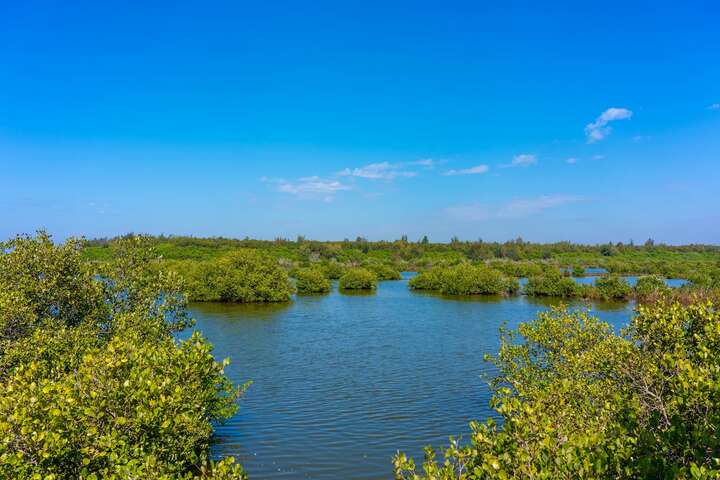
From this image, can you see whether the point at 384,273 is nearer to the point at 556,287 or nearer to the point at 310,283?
the point at 310,283

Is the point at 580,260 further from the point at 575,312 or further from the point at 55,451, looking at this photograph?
the point at 55,451

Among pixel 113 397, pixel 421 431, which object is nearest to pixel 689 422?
pixel 113 397

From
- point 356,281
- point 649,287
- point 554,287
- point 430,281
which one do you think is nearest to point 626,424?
point 649,287

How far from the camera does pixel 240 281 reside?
71438 mm

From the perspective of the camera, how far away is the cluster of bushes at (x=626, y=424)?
330 inches

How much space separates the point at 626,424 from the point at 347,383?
76.6 ft

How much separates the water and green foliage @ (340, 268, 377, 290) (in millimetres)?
30909

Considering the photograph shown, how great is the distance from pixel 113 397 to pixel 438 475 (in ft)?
26.1

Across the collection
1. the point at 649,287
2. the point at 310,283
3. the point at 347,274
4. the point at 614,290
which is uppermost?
the point at 347,274

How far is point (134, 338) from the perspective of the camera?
18.0 meters

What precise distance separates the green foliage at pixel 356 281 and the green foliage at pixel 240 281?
21.7 metres

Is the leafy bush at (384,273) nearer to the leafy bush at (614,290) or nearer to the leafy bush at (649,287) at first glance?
the leafy bush at (614,290)

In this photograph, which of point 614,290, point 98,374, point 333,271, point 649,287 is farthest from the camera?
point 333,271

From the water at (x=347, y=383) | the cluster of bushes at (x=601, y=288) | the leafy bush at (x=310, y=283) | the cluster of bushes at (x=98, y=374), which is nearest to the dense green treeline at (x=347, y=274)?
the leafy bush at (x=310, y=283)
